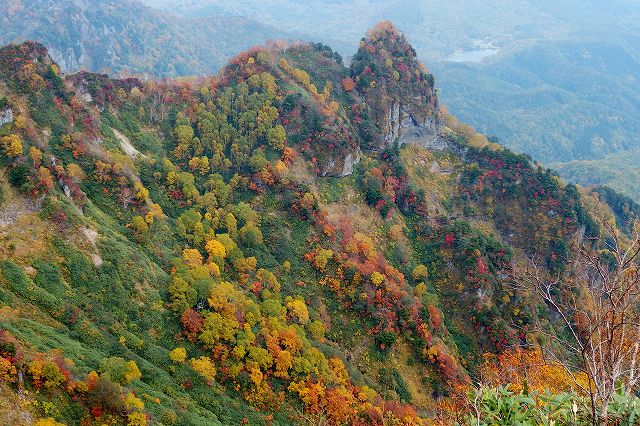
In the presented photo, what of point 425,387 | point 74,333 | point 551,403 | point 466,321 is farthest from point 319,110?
point 551,403

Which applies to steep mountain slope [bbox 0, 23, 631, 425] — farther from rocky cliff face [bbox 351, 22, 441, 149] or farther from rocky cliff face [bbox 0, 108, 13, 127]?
rocky cliff face [bbox 351, 22, 441, 149]

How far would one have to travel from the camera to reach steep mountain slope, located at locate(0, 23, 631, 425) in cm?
5472

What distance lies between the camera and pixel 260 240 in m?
83.6

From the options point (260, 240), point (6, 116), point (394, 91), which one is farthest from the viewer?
point (394, 91)

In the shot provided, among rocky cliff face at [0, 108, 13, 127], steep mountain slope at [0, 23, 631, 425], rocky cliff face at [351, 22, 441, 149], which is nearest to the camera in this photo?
steep mountain slope at [0, 23, 631, 425]

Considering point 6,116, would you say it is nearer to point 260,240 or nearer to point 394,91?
point 260,240

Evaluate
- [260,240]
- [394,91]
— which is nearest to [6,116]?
[260,240]

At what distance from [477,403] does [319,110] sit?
302 feet

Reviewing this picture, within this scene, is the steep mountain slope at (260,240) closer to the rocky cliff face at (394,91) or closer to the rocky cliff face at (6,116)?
the rocky cliff face at (6,116)

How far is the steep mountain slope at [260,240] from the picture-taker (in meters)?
54.7

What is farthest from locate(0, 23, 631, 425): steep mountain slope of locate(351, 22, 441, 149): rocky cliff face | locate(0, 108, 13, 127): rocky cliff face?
locate(351, 22, 441, 149): rocky cliff face

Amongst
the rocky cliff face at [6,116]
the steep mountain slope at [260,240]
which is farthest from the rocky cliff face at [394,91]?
the rocky cliff face at [6,116]

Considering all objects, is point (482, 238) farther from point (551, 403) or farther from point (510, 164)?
point (551, 403)

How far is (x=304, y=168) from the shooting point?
99938 millimetres
